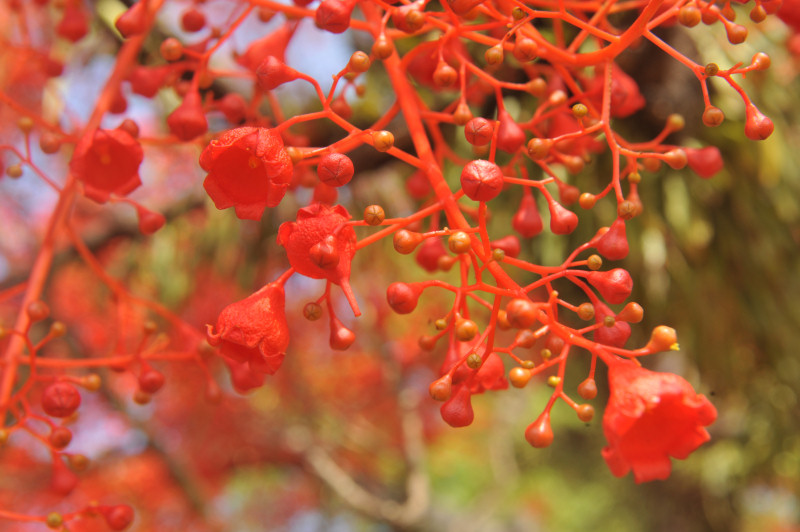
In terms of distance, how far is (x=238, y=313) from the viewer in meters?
0.54

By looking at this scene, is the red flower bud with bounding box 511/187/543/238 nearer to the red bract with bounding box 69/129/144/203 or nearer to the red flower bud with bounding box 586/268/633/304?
the red flower bud with bounding box 586/268/633/304

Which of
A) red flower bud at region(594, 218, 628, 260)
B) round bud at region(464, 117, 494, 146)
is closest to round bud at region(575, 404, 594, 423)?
red flower bud at region(594, 218, 628, 260)

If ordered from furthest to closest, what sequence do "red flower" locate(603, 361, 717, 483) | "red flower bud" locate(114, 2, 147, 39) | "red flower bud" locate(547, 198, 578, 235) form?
"red flower bud" locate(114, 2, 147, 39) → "red flower bud" locate(547, 198, 578, 235) → "red flower" locate(603, 361, 717, 483)

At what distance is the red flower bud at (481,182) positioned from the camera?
509 millimetres

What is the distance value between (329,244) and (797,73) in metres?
1.50

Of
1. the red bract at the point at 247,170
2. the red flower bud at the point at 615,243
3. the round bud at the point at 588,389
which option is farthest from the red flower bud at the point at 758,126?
the red bract at the point at 247,170

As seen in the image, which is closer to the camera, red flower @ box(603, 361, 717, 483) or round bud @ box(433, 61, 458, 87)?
red flower @ box(603, 361, 717, 483)

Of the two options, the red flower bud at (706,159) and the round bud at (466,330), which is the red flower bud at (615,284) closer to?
the round bud at (466,330)

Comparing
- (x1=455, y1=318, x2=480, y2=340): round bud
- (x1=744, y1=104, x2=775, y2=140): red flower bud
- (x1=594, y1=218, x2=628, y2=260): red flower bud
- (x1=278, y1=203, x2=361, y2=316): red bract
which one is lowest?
(x1=455, y1=318, x2=480, y2=340): round bud

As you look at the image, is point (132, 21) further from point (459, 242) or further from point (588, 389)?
point (588, 389)

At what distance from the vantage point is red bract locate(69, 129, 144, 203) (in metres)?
0.66

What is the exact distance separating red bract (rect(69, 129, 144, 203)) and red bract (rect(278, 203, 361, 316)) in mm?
255

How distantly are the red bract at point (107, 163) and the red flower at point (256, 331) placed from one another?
0.76 ft

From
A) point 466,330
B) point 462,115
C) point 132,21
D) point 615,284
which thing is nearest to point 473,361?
point 466,330
